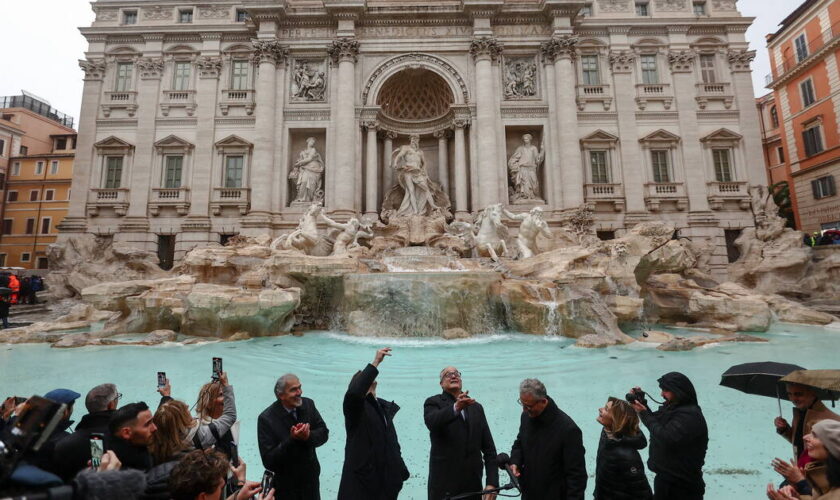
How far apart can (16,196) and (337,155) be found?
1019 inches

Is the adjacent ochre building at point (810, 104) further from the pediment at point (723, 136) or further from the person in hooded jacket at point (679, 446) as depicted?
the person in hooded jacket at point (679, 446)

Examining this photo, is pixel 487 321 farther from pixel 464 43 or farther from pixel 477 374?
pixel 464 43

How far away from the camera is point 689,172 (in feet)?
60.8

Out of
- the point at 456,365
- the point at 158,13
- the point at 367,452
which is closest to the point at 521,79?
the point at 456,365

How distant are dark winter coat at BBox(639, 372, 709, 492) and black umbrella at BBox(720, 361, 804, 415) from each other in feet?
2.14

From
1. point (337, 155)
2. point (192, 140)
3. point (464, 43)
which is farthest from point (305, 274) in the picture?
point (464, 43)

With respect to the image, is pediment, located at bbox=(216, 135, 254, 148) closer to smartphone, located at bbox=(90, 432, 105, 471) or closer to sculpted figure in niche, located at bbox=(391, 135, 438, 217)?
sculpted figure in niche, located at bbox=(391, 135, 438, 217)

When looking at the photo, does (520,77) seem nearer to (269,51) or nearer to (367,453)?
(269,51)

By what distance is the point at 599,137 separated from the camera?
1875 cm

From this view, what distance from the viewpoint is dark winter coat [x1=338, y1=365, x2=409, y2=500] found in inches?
93.8

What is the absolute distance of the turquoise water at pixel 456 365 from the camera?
12.0 feet

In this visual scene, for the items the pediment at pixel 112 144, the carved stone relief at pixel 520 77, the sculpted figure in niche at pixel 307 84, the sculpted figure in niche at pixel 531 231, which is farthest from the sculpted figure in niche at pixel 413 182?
the pediment at pixel 112 144

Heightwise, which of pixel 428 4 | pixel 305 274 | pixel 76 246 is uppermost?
pixel 428 4

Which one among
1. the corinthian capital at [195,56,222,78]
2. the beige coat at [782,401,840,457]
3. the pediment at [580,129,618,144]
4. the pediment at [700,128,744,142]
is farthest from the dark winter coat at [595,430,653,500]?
the corinthian capital at [195,56,222,78]
